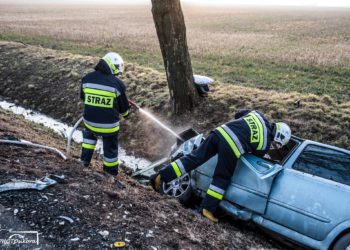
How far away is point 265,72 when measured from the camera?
15.9 m

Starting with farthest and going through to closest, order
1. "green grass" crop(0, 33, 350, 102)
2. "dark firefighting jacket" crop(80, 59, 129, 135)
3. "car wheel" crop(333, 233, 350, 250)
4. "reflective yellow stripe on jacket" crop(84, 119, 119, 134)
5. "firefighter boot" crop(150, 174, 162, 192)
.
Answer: "green grass" crop(0, 33, 350, 102), "firefighter boot" crop(150, 174, 162, 192), "reflective yellow stripe on jacket" crop(84, 119, 119, 134), "dark firefighting jacket" crop(80, 59, 129, 135), "car wheel" crop(333, 233, 350, 250)

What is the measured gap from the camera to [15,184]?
5.02m

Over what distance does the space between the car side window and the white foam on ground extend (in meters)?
4.40

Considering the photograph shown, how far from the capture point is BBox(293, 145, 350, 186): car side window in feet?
17.3

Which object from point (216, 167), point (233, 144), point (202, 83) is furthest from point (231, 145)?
point (202, 83)

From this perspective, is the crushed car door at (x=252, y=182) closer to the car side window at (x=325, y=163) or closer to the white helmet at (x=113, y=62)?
the car side window at (x=325, y=163)

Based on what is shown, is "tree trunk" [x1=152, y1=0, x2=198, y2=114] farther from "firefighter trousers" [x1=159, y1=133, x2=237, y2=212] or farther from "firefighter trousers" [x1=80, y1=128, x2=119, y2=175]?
"firefighter trousers" [x1=159, y1=133, x2=237, y2=212]

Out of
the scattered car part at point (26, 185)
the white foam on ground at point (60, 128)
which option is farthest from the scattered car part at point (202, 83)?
the scattered car part at point (26, 185)

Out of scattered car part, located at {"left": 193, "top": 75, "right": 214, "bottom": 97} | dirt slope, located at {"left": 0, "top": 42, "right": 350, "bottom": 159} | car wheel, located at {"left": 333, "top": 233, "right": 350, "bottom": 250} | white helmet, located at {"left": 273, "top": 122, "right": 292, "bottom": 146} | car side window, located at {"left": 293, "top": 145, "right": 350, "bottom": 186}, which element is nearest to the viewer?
car wheel, located at {"left": 333, "top": 233, "right": 350, "bottom": 250}

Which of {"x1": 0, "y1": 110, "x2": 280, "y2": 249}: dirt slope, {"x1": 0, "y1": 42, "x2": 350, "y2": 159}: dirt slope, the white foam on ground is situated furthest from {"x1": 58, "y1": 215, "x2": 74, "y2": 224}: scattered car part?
{"x1": 0, "y1": 42, "x2": 350, "y2": 159}: dirt slope

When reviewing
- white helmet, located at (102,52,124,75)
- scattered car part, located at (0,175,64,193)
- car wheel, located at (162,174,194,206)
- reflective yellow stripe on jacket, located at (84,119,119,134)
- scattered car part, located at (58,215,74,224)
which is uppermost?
white helmet, located at (102,52,124,75)

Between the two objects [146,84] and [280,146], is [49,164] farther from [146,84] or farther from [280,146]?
[146,84]

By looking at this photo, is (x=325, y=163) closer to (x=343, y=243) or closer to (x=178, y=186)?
(x=343, y=243)

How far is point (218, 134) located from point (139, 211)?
5.16ft
